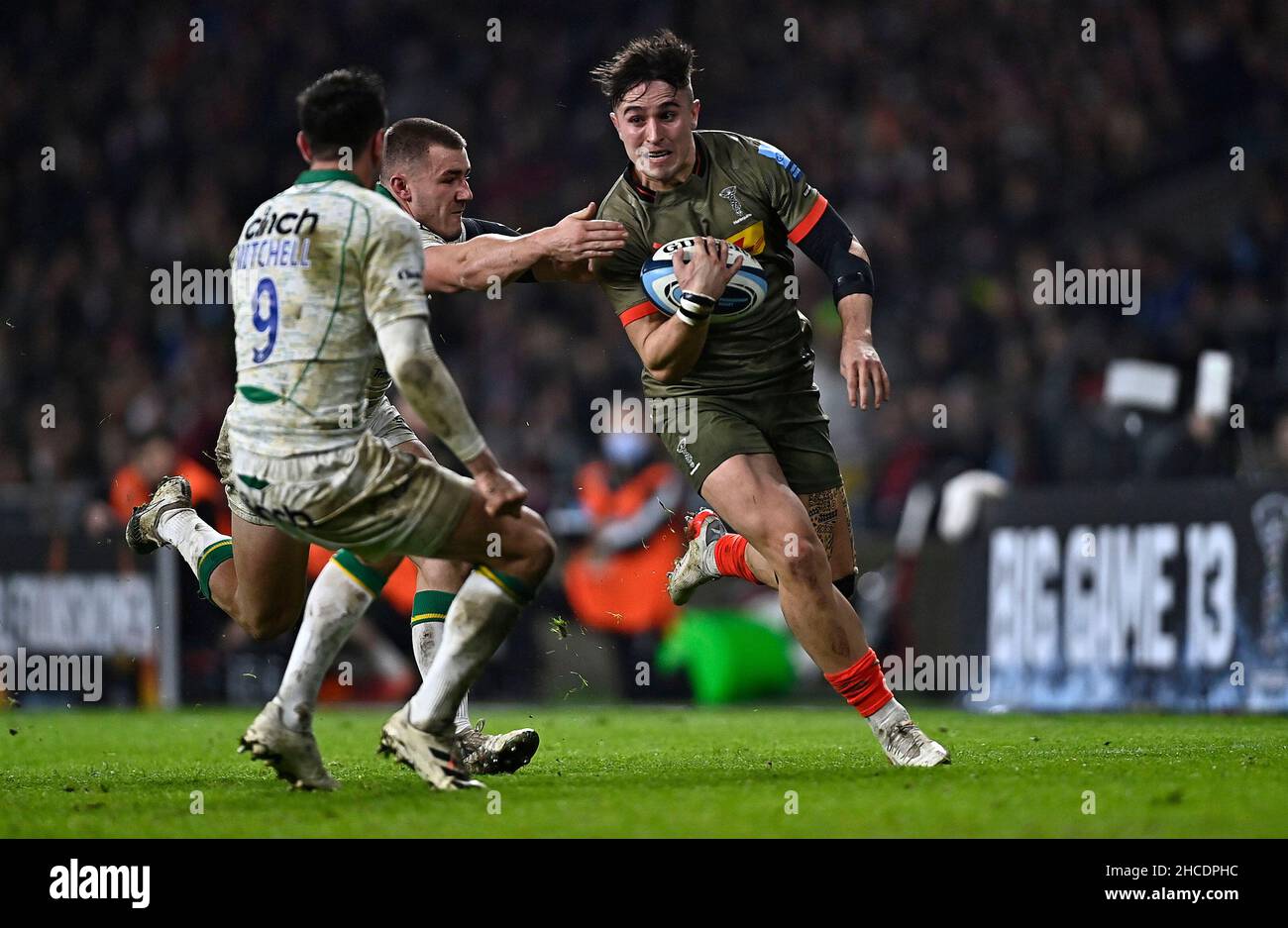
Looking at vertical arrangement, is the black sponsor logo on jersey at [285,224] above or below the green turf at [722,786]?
above

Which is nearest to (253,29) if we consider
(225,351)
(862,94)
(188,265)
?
(188,265)

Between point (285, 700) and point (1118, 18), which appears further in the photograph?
point (1118, 18)

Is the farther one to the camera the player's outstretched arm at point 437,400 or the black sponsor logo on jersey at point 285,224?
the black sponsor logo on jersey at point 285,224

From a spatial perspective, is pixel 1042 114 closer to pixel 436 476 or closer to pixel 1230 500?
pixel 1230 500

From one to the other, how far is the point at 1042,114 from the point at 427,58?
758 cm

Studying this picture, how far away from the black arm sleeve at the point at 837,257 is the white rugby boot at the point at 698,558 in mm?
Answer: 1426

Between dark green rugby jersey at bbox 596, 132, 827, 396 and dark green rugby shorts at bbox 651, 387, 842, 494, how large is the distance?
0.07 meters

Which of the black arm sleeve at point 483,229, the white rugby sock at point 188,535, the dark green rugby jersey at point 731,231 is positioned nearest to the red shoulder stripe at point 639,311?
the dark green rugby jersey at point 731,231

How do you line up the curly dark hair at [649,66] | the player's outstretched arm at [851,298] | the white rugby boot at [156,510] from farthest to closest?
the white rugby boot at [156,510] → the curly dark hair at [649,66] → the player's outstretched arm at [851,298]

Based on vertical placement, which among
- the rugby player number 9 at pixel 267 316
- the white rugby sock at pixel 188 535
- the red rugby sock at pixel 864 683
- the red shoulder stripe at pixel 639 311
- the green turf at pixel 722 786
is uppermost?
the red shoulder stripe at pixel 639 311

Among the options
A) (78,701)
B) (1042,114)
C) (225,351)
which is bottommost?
(78,701)

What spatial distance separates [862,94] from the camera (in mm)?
18406

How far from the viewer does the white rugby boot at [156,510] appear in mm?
7434

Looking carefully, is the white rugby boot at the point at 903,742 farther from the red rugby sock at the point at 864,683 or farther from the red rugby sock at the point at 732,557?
the red rugby sock at the point at 732,557
